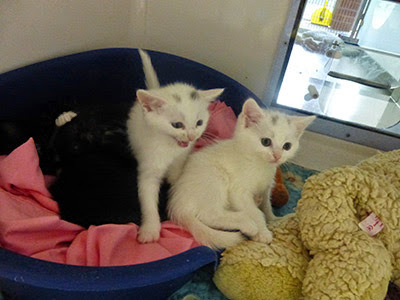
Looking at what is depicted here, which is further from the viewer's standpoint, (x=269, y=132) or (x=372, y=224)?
(x=269, y=132)

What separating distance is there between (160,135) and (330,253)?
63cm

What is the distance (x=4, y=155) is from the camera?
47.2 inches

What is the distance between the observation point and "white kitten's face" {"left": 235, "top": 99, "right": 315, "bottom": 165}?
42.9 inches

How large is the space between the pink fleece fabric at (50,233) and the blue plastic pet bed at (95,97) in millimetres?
133

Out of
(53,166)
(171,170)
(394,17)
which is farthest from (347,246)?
(394,17)

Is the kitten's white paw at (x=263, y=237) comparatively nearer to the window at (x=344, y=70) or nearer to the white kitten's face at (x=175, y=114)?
the white kitten's face at (x=175, y=114)

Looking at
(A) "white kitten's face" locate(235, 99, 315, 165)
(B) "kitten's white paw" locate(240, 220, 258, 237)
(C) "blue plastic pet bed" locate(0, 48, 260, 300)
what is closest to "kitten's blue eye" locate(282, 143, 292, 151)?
(A) "white kitten's face" locate(235, 99, 315, 165)

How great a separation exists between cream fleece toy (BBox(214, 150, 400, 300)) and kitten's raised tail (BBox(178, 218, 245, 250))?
0.09 feet

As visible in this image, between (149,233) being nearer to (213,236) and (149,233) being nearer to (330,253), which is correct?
(213,236)

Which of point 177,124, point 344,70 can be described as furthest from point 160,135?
point 344,70

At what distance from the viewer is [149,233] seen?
1.05 metres

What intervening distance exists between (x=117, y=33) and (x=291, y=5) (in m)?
0.92

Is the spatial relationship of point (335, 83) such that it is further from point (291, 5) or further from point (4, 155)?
point (4, 155)

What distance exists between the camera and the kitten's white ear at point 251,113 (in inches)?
42.9
